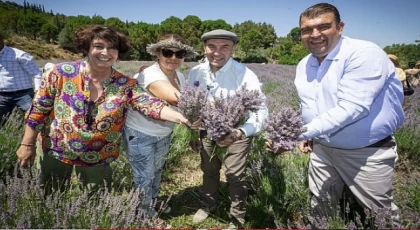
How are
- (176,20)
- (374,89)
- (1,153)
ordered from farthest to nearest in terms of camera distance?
(176,20) → (1,153) → (374,89)

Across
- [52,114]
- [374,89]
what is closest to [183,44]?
[52,114]

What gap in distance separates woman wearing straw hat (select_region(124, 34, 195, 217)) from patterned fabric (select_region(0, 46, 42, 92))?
2579 mm

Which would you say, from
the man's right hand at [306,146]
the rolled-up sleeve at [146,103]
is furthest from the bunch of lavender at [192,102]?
the man's right hand at [306,146]

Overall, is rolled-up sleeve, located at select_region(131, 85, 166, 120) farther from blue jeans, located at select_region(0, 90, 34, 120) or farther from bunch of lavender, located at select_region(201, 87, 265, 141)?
blue jeans, located at select_region(0, 90, 34, 120)

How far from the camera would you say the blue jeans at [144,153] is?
2412mm

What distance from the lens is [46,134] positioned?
7.14ft

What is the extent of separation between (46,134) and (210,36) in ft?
5.48

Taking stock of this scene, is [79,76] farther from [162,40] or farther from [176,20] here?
[176,20]

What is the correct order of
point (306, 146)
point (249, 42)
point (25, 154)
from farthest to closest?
point (249, 42) < point (306, 146) < point (25, 154)

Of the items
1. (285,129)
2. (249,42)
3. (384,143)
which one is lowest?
(384,143)

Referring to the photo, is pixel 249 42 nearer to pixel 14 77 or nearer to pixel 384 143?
pixel 14 77

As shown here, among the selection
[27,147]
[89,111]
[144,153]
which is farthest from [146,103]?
[27,147]

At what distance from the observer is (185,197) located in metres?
3.47

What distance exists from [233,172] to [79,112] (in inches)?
58.5
